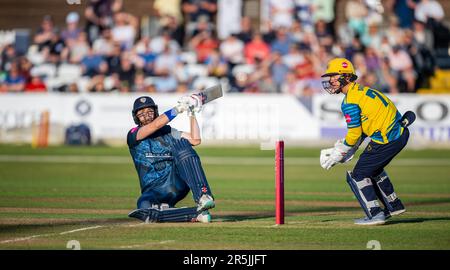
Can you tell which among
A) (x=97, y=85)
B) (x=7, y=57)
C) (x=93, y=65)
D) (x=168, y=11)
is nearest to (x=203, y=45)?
(x=168, y=11)

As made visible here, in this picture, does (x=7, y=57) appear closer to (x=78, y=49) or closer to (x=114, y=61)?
(x=78, y=49)

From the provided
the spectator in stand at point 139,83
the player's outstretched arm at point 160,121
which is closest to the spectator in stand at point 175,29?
the spectator in stand at point 139,83

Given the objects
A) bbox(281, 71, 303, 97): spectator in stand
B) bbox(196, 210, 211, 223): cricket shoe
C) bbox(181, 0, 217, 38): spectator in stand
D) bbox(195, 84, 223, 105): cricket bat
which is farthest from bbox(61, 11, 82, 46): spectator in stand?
bbox(196, 210, 211, 223): cricket shoe

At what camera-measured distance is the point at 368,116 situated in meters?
12.5

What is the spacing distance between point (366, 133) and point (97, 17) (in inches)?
816

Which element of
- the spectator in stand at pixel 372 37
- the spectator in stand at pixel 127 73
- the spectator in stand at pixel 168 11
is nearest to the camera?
the spectator in stand at pixel 127 73

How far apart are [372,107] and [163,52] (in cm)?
1877

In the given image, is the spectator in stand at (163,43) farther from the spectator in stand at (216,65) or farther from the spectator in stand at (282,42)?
the spectator in stand at (282,42)

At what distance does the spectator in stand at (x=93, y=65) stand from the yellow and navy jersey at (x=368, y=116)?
61.3 ft

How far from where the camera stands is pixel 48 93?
1152 inches

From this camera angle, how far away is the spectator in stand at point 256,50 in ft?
100

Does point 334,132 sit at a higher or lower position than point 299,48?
lower

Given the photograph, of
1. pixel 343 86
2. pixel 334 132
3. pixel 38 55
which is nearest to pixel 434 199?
pixel 343 86

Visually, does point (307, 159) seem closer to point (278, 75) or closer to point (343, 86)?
point (278, 75)
